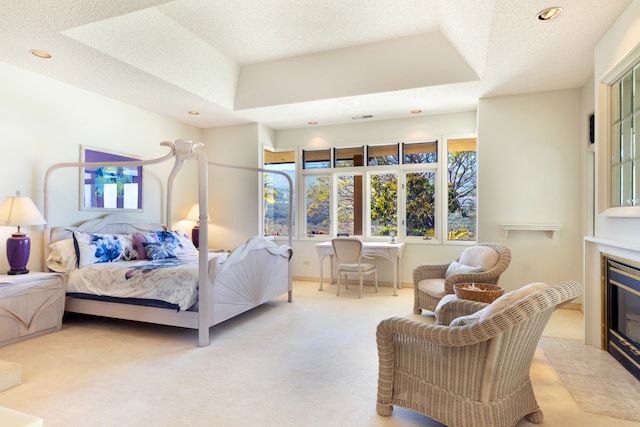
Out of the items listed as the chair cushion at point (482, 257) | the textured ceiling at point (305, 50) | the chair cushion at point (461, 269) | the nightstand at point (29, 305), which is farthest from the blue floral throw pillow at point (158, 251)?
the chair cushion at point (482, 257)

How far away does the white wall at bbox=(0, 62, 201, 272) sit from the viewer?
12.4ft

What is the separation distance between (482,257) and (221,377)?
2906 millimetres

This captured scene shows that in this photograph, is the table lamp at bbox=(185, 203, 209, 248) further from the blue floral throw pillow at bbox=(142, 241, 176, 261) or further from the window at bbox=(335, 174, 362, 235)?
the window at bbox=(335, 174, 362, 235)

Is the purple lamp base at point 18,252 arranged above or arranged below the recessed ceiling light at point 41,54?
below

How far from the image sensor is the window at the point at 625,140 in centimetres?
274

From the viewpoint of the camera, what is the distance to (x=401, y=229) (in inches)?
236

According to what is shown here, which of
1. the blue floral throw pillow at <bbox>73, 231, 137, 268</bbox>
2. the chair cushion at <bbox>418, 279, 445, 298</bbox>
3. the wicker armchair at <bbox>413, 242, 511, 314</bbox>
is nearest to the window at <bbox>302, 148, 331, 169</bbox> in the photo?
the wicker armchair at <bbox>413, 242, 511, 314</bbox>

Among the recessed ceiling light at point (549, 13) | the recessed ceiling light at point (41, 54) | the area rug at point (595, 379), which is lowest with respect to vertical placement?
the area rug at point (595, 379)

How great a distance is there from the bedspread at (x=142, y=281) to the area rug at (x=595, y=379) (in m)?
3.02

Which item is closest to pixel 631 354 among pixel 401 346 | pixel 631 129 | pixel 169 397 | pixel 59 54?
pixel 631 129

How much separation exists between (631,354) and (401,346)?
6.55 feet

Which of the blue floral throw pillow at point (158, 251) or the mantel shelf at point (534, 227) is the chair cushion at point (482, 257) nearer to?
the mantel shelf at point (534, 227)

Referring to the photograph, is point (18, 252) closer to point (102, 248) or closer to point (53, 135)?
point (102, 248)

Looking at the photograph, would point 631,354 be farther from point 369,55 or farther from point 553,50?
point 369,55
